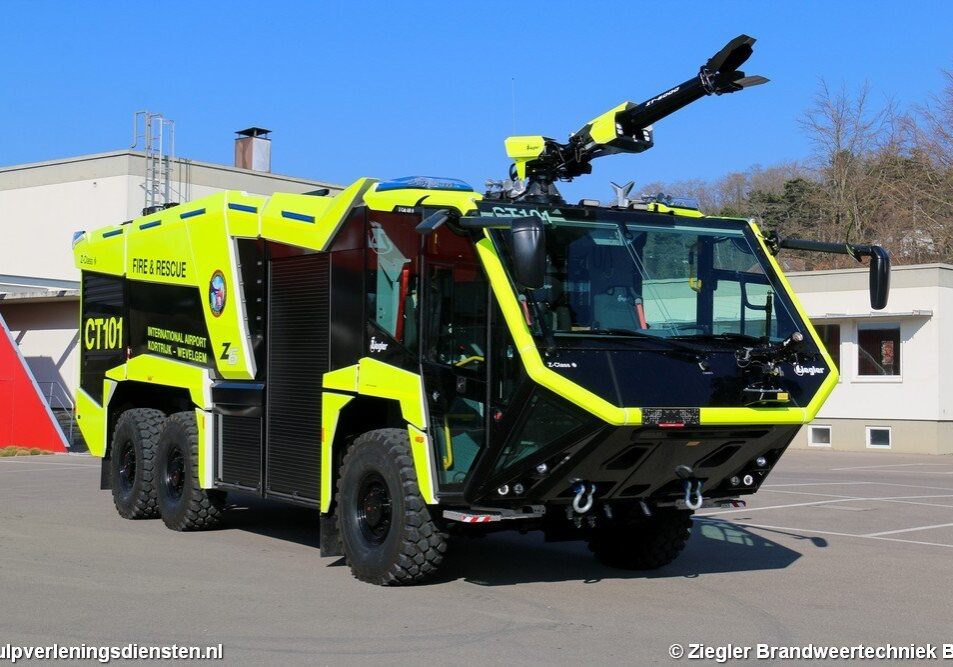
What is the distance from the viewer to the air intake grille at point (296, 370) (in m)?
9.83

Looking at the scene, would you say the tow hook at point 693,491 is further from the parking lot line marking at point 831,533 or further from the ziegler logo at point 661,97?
the parking lot line marking at point 831,533

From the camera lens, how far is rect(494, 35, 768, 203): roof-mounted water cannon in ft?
25.9

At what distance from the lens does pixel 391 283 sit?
8.99 metres

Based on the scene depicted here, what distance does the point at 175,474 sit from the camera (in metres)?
12.2

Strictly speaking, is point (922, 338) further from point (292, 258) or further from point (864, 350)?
point (292, 258)

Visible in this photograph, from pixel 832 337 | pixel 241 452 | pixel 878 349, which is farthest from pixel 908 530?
pixel 832 337

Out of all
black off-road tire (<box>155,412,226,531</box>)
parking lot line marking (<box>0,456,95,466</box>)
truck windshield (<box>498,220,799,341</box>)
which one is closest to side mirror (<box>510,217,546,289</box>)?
truck windshield (<box>498,220,799,341</box>)

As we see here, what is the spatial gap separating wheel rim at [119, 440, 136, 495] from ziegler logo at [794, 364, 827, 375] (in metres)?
7.48

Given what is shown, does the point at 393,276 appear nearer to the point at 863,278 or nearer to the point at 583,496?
the point at 583,496

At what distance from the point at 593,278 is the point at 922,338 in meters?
21.3

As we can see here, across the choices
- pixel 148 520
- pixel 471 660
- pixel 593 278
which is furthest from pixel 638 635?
pixel 148 520

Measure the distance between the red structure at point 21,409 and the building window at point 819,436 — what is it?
17606 mm

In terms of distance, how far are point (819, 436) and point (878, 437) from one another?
1632 millimetres

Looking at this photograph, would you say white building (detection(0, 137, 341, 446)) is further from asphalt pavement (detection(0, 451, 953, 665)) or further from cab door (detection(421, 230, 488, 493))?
cab door (detection(421, 230, 488, 493))
